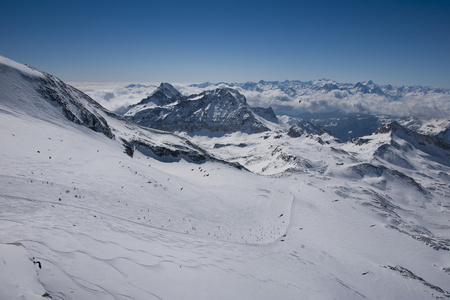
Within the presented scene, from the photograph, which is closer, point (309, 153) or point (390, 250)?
point (390, 250)

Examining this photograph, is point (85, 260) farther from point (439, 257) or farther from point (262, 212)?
point (439, 257)

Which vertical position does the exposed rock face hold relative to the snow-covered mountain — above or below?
above

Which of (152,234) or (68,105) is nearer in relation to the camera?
(152,234)

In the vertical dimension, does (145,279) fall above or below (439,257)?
above

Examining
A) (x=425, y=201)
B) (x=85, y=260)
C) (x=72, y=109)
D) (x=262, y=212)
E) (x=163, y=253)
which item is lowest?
(x=425, y=201)

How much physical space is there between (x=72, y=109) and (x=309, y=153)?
137 meters

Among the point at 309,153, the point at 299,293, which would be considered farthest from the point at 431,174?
the point at 299,293

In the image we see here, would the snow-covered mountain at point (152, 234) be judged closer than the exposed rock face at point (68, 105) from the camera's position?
Yes

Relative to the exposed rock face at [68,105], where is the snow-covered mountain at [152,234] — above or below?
below

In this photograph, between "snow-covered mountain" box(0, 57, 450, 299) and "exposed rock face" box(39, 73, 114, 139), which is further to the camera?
"exposed rock face" box(39, 73, 114, 139)

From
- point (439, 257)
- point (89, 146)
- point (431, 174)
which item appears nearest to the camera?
point (89, 146)

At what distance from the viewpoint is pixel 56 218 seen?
11.7m

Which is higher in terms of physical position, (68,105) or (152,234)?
(68,105)

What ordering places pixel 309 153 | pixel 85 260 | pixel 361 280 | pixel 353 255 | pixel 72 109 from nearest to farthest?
pixel 85 260 → pixel 361 280 → pixel 353 255 → pixel 72 109 → pixel 309 153
